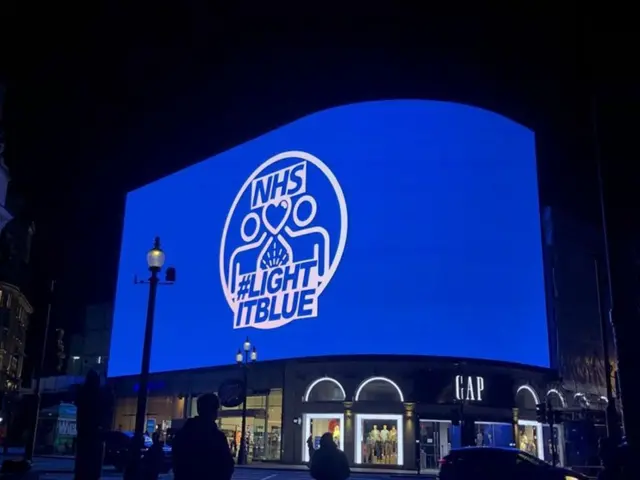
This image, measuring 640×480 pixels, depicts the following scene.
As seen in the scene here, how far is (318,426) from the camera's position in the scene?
128 feet

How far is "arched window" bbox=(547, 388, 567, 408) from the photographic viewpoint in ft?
141

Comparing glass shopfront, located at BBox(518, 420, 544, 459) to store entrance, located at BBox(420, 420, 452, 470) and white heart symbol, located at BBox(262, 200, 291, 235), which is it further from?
white heart symbol, located at BBox(262, 200, 291, 235)

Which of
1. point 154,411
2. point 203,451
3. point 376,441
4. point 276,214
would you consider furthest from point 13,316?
point 203,451

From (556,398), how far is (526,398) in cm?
507

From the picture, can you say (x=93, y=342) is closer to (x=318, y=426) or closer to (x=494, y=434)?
(x=318, y=426)

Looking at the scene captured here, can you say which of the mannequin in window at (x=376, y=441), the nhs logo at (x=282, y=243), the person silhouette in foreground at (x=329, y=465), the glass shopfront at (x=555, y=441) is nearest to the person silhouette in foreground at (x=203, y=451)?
the person silhouette in foreground at (x=329, y=465)

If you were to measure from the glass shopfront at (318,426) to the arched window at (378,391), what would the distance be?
6.04ft

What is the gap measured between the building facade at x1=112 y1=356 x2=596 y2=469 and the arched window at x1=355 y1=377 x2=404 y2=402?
0.06 metres

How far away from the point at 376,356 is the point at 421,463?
6.65m

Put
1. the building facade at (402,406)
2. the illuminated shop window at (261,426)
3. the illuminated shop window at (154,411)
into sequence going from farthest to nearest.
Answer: the illuminated shop window at (154,411), the illuminated shop window at (261,426), the building facade at (402,406)

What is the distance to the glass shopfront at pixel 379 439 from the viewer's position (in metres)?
36.8

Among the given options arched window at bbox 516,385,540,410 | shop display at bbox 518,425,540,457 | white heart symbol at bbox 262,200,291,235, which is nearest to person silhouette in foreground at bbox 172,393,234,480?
white heart symbol at bbox 262,200,291,235

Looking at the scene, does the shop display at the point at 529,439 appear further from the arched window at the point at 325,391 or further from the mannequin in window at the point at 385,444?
the arched window at the point at 325,391

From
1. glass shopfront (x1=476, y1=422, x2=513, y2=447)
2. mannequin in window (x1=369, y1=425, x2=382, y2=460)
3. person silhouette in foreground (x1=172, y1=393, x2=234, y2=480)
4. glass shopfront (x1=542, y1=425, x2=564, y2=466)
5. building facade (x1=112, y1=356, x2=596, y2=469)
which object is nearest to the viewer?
person silhouette in foreground (x1=172, y1=393, x2=234, y2=480)
